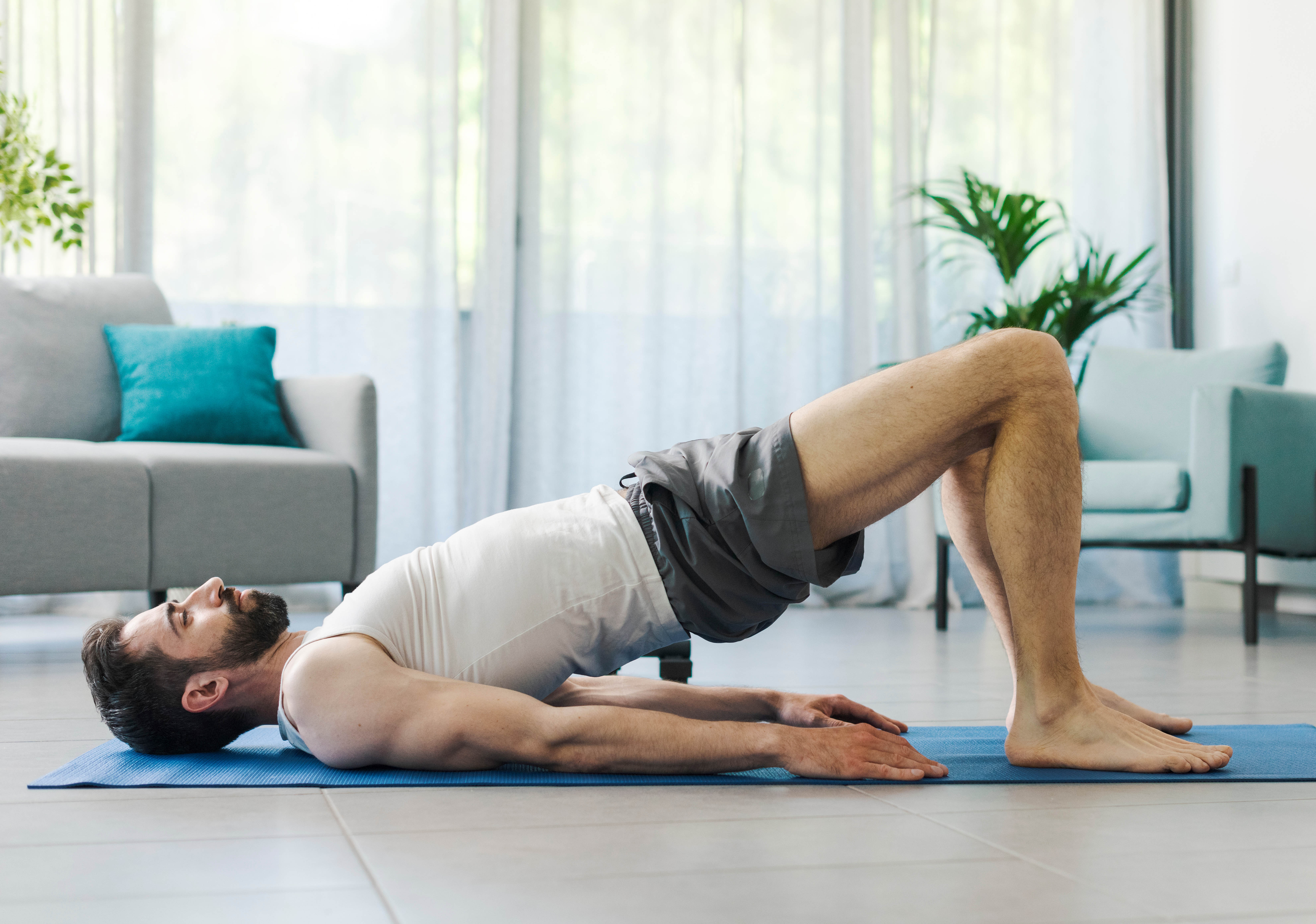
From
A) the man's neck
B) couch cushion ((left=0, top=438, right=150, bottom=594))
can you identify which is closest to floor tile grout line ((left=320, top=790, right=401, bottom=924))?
the man's neck

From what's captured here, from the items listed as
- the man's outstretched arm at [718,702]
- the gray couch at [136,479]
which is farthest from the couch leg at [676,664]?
the gray couch at [136,479]

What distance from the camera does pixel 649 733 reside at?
1358mm

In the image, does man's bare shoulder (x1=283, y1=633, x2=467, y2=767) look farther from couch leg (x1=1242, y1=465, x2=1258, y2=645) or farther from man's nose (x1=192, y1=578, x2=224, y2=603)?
couch leg (x1=1242, y1=465, x2=1258, y2=645)

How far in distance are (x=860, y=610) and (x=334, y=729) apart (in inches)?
128

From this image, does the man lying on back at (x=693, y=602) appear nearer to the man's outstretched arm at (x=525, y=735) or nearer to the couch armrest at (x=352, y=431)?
the man's outstretched arm at (x=525, y=735)

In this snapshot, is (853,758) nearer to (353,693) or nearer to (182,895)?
(353,693)

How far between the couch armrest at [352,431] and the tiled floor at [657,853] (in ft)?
5.09

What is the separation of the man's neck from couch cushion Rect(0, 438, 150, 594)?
138 cm

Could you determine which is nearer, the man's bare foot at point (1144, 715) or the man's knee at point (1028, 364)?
the man's knee at point (1028, 364)

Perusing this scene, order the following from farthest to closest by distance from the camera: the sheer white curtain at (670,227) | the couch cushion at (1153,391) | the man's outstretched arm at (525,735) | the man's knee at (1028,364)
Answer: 1. the sheer white curtain at (670,227)
2. the couch cushion at (1153,391)
3. the man's knee at (1028,364)
4. the man's outstretched arm at (525,735)

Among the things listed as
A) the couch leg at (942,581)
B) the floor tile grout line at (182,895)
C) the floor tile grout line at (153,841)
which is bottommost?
the couch leg at (942,581)

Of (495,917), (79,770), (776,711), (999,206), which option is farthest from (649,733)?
(999,206)

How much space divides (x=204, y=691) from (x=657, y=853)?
28.1 inches

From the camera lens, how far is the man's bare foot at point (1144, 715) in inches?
64.3
